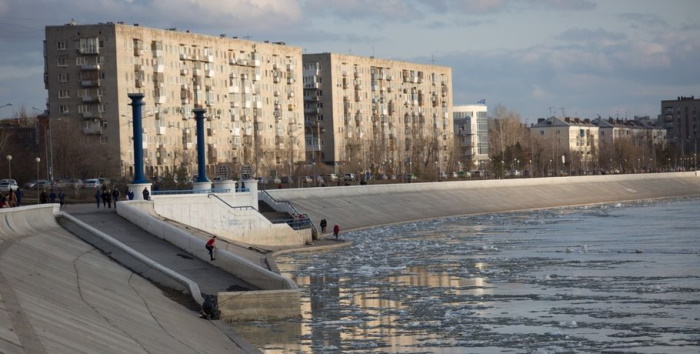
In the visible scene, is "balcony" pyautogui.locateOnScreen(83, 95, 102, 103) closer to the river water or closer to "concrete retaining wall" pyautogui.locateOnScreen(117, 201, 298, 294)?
the river water

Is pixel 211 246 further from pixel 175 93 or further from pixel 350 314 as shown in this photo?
pixel 175 93

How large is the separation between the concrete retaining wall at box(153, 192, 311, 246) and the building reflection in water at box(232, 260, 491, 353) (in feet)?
35.6

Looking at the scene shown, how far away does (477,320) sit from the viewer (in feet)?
101

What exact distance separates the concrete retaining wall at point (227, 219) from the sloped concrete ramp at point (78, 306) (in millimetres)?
15708

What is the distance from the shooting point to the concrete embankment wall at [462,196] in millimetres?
80625

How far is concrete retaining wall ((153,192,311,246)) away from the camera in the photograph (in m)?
54.7

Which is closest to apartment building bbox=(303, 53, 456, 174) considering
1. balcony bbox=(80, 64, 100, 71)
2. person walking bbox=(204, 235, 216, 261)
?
balcony bbox=(80, 64, 100, 71)

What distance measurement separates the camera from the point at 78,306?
25.1m

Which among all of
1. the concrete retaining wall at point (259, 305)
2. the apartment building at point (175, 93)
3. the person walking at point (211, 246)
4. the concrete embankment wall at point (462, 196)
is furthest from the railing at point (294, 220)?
the apartment building at point (175, 93)

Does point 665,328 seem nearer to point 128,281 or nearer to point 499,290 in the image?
point 499,290

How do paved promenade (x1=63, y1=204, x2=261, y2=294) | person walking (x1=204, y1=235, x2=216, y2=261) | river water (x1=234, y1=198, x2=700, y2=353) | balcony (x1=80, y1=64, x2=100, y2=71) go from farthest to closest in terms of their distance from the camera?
balcony (x1=80, y1=64, x2=100, y2=71) → person walking (x1=204, y1=235, x2=216, y2=261) → paved promenade (x1=63, y1=204, x2=261, y2=294) → river water (x1=234, y1=198, x2=700, y2=353)

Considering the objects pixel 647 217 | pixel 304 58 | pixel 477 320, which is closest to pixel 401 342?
pixel 477 320

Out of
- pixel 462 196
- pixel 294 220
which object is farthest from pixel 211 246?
pixel 462 196

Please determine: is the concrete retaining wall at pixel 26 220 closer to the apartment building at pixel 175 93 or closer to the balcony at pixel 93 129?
the apartment building at pixel 175 93
